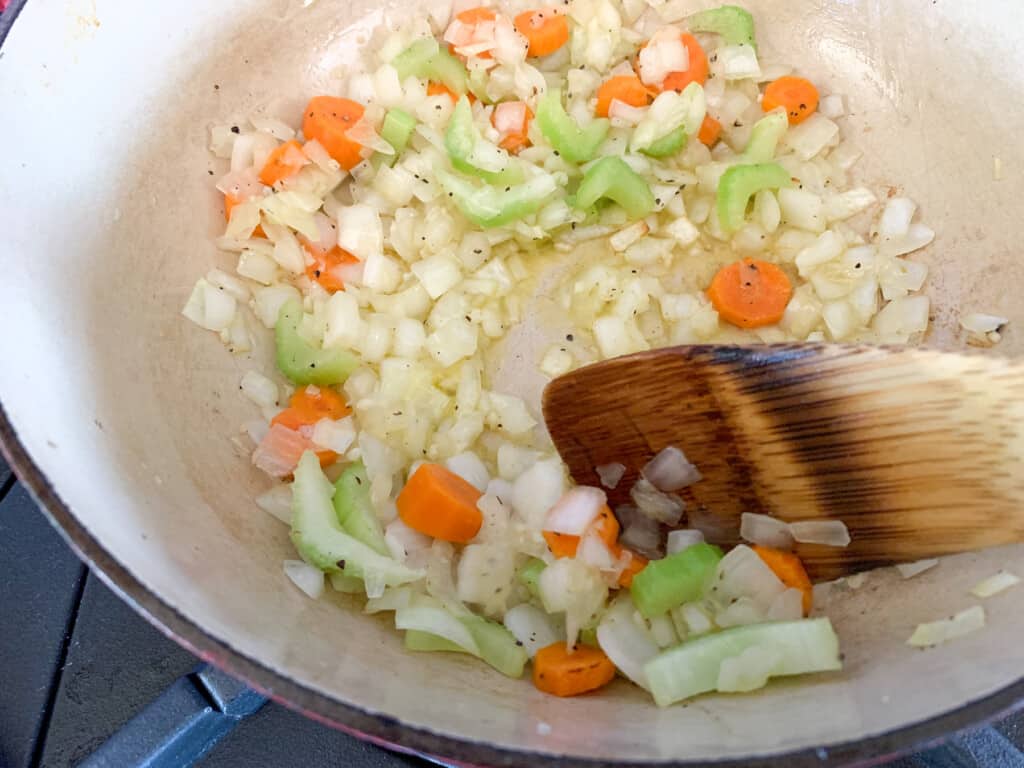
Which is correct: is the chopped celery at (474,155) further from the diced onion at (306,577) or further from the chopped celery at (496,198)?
the diced onion at (306,577)

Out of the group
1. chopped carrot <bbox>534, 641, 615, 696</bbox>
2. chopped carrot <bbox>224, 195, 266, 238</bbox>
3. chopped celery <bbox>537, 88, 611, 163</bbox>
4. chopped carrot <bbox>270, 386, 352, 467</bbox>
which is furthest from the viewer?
chopped celery <bbox>537, 88, 611, 163</bbox>

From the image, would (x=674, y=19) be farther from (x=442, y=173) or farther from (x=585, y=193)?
(x=442, y=173)

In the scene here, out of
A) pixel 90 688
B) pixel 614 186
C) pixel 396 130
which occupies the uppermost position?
pixel 396 130

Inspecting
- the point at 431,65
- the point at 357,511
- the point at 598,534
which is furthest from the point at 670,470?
the point at 431,65

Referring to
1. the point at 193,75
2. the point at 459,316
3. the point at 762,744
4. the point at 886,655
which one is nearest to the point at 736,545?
the point at 886,655

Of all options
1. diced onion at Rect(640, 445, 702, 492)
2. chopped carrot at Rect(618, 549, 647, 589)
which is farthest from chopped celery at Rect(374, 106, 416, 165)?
chopped carrot at Rect(618, 549, 647, 589)

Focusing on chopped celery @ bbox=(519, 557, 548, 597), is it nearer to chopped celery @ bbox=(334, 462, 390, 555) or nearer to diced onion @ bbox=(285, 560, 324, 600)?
chopped celery @ bbox=(334, 462, 390, 555)

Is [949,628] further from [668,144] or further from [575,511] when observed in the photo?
[668,144]
